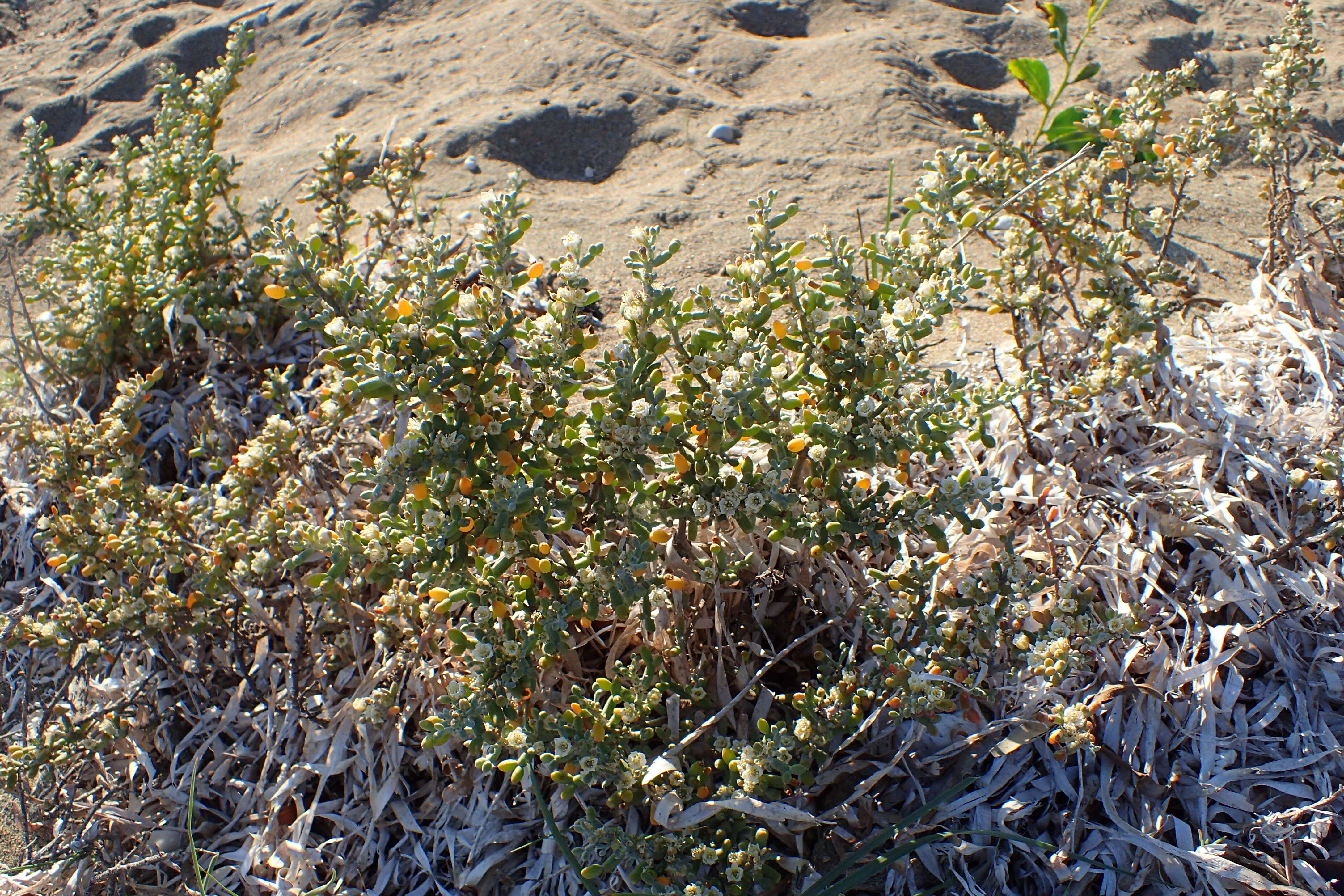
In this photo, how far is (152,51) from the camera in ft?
19.0

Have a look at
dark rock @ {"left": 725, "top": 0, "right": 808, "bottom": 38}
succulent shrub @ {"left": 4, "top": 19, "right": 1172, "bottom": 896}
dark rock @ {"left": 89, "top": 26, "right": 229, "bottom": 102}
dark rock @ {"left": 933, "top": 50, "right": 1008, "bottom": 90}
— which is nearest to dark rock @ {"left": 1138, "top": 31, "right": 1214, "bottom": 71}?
dark rock @ {"left": 933, "top": 50, "right": 1008, "bottom": 90}

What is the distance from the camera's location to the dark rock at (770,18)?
5.37m

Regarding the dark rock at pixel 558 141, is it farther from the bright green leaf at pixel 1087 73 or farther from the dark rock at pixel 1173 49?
the dark rock at pixel 1173 49

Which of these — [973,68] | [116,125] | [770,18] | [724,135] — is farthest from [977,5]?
[116,125]

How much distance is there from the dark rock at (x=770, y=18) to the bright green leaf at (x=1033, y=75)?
274 centimetres

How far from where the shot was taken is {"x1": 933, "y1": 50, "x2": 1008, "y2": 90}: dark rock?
4945mm

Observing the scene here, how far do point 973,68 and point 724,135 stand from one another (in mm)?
1614

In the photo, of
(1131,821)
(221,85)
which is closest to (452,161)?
(221,85)

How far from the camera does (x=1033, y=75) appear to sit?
2.89 meters

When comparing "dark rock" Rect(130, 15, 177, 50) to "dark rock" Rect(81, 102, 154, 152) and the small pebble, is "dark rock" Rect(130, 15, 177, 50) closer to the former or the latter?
"dark rock" Rect(81, 102, 154, 152)

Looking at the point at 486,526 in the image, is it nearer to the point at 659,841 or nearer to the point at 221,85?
the point at 659,841

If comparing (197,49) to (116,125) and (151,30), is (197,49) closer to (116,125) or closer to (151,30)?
(151,30)

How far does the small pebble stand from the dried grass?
7.68ft

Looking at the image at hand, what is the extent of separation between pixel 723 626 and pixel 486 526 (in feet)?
2.02
